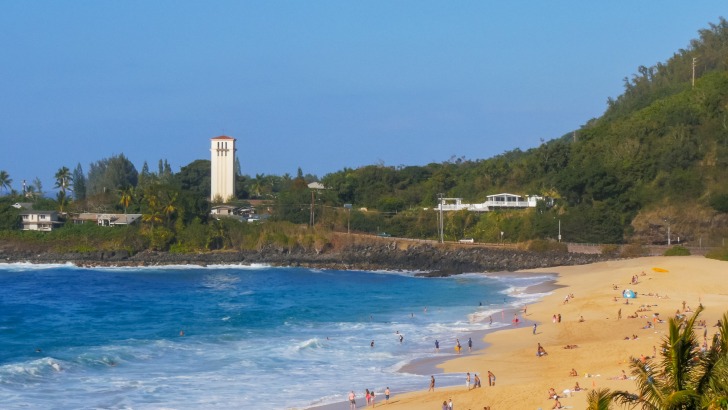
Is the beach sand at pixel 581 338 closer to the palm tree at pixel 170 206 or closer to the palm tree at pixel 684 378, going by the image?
the palm tree at pixel 684 378

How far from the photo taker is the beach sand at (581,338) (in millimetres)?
22328

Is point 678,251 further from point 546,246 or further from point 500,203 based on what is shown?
point 500,203

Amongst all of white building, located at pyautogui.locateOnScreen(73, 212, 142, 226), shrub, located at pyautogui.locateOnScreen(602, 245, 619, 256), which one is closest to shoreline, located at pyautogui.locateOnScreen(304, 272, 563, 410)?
shrub, located at pyautogui.locateOnScreen(602, 245, 619, 256)

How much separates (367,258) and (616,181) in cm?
2168

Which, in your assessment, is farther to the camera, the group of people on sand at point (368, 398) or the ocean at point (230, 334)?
the ocean at point (230, 334)

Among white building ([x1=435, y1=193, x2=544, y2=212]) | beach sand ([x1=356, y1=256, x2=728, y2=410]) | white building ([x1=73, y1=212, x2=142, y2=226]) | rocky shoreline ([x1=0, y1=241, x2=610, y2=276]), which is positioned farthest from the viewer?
white building ([x1=73, y1=212, x2=142, y2=226])

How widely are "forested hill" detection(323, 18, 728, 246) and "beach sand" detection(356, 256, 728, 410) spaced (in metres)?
15.5

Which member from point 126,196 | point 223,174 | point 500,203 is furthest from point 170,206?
point 500,203

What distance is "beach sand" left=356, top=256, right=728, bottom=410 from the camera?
22.3 m

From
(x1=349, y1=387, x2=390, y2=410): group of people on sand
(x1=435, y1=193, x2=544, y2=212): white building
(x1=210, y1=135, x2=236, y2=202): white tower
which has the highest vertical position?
(x1=210, y1=135, x2=236, y2=202): white tower

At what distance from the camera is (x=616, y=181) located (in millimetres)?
71562

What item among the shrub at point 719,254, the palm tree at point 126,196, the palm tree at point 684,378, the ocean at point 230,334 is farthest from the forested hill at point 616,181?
the palm tree at point 684,378

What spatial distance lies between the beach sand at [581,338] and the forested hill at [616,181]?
50.7 feet

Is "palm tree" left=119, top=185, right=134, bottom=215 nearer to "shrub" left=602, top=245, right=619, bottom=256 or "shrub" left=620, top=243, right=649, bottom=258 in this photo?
"shrub" left=602, top=245, right=619, bottom=256
